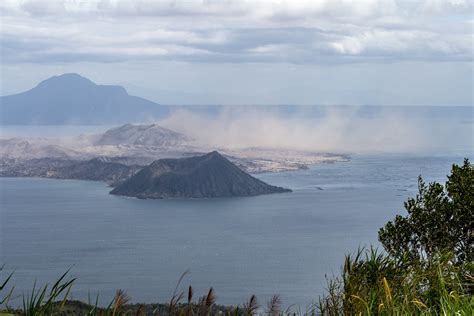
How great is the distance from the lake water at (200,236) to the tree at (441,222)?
37.0 m

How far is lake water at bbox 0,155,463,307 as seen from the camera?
68.9 meters

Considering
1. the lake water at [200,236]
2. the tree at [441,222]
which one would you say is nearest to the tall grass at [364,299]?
the tree at [441,222]

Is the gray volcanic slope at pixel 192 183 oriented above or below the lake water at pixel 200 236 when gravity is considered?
above

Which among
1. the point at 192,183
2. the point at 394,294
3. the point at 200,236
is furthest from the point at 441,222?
the point at 192,183

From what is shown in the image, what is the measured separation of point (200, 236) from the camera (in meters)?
96.2

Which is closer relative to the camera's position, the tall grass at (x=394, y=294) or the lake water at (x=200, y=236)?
the tall grass at (x=394, y=294)

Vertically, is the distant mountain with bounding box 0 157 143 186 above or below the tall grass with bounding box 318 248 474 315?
below

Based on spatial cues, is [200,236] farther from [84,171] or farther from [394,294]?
[84,171]

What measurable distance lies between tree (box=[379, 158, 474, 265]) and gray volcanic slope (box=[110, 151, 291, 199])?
427 feet

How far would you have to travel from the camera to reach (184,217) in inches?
4594

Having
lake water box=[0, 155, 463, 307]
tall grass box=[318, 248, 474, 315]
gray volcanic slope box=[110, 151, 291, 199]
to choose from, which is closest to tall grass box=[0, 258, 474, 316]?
tall grass box=[318, 248, 474, 315]

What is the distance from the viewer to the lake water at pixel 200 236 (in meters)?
68.9

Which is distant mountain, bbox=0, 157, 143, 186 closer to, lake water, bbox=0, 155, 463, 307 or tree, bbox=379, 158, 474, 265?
lake water, bbox=0, 155, 463, 307

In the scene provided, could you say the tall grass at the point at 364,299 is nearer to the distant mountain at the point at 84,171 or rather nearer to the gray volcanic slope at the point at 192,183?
the gray volcanic slope at the point at 192,183
